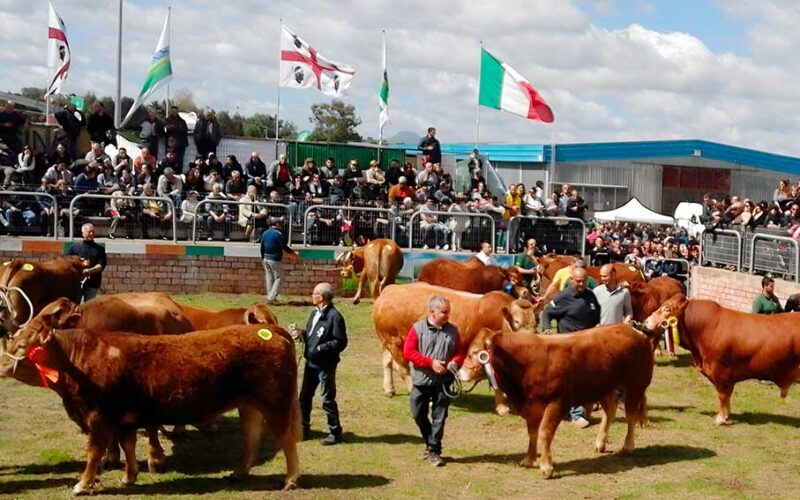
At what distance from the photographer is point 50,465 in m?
10.2

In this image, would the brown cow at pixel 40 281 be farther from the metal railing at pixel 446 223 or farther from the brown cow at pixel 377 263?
the metal railing at pixel 446 223

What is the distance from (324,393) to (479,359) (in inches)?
71.0

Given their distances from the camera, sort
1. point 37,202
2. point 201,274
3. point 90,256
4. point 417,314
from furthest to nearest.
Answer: point 201,274 < point 37,202 < point 90,256 < point 417,314

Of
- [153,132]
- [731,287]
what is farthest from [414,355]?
[153,132]

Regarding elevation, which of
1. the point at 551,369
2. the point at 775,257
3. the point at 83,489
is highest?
the point at 775,257

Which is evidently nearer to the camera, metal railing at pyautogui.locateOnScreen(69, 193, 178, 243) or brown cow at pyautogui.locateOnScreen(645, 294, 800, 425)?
brown cow at pyautogui.locateOnScreen(645, 294, 800, 425)

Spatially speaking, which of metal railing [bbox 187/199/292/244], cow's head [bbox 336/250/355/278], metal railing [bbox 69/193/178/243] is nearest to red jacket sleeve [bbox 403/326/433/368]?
cow's head [bbox 336/250/355/278]

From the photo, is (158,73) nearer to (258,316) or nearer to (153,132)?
(153,132)

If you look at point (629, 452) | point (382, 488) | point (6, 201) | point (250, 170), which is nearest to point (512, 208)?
point (250, 170)

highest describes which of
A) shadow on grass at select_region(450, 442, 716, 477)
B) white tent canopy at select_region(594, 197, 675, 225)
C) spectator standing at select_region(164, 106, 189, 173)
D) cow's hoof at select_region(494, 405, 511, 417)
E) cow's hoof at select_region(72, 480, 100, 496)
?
spectator standing at select_region(164, 106, 189, 173)

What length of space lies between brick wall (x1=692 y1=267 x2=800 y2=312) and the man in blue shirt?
8.45m

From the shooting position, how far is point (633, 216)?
4075 centimetres

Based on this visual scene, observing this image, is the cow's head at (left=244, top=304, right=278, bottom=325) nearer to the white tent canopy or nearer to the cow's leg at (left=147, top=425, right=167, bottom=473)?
the cow's leg at (left=147, top=425, right=167, bottom=473)

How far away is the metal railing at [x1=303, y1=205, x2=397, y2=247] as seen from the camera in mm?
23000
